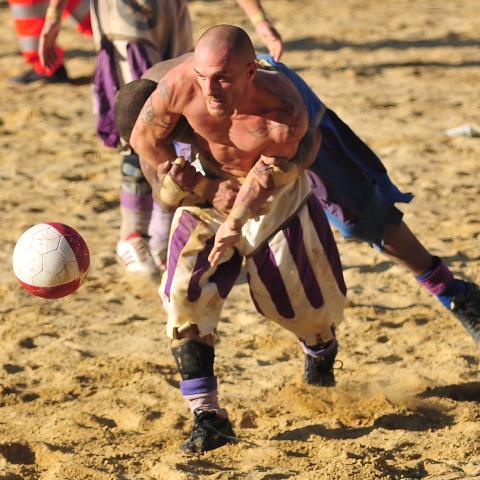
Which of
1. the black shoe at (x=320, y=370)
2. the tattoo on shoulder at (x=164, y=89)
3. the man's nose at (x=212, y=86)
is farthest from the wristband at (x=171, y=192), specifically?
the black shoe at (x=320, y=370)

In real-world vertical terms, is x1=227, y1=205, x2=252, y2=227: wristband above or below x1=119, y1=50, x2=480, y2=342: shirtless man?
above

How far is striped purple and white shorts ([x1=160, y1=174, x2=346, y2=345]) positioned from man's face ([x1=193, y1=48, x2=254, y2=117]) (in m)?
0.49

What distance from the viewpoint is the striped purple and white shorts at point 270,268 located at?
4488 mm

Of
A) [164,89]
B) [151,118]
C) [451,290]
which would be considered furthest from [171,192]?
[451,290]

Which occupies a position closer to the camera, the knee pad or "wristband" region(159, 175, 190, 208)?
"wristband" region(159, 175, 190, 208)

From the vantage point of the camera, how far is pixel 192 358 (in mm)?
4551

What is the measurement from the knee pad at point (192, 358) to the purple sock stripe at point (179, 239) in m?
0.20

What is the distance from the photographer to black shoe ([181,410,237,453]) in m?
4.59

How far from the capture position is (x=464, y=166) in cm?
829

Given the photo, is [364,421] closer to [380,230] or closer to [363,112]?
[380,230]

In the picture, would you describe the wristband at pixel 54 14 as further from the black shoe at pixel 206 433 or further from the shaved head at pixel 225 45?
the black shoe at pixel 206 433

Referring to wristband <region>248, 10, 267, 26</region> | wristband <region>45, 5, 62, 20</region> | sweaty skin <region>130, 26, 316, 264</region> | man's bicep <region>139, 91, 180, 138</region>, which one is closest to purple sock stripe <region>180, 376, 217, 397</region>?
sweaty skin <region>130, 26, 316, 264</region>

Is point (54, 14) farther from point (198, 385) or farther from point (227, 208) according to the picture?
point (198, 385)

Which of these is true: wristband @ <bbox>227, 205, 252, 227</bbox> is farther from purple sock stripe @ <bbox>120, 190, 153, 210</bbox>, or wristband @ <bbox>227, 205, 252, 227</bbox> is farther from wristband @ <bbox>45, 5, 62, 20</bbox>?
wristband @ <bbox>45, 5, 62, 20</bbox>
